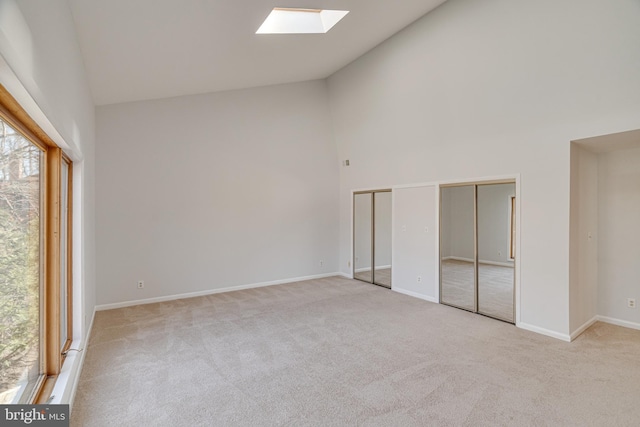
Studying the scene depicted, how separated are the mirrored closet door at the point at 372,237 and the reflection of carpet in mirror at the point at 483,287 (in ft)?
4.43

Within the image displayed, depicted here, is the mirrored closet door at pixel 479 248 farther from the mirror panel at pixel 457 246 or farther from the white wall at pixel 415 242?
the white wall at pixel 415 242

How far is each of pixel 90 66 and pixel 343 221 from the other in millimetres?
5094

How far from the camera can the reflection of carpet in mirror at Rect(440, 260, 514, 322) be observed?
179 inches

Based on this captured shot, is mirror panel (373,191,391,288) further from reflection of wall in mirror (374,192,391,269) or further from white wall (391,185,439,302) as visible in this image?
white wall (391,185,439,302)

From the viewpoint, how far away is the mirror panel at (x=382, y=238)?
A: 635 centimetres

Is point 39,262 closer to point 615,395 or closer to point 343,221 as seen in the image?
point 615,395

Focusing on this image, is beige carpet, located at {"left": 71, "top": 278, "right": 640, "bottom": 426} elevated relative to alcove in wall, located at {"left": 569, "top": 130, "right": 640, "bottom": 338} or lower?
lower

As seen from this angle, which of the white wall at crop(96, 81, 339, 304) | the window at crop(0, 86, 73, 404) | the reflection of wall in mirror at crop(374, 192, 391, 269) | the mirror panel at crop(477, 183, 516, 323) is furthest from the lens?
the reflection of wall in mirror at crop(374, 192, 391, 269)

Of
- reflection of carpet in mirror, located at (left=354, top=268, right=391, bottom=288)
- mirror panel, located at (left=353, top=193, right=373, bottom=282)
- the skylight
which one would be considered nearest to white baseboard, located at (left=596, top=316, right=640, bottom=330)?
reflection of carpet in mirror, located at (left=354, top=268, right=391, bottom=288)

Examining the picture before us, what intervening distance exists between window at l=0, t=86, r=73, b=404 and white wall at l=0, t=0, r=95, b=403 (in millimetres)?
97

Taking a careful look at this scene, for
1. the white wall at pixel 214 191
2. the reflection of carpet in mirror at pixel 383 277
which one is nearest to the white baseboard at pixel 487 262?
the reflection of carpet in mirror at pixel 383 277

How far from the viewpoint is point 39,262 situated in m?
2.37

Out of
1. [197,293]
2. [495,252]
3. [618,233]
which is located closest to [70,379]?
[197,293]

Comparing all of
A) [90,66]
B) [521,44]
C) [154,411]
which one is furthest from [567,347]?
[90,66]
